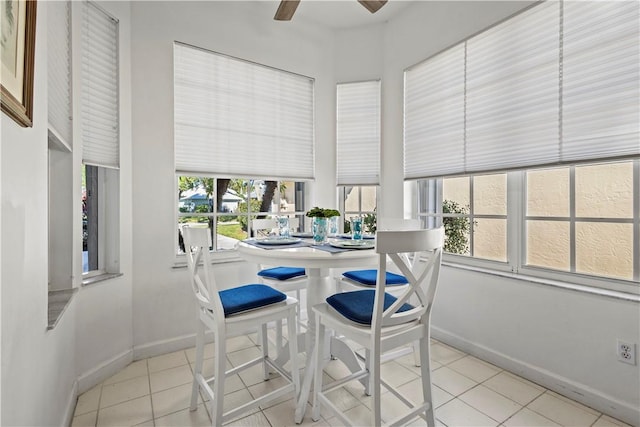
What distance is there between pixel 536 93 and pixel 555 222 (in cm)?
87

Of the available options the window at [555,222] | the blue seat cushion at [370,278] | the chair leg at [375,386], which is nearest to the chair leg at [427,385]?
the chair leg at [375,386]

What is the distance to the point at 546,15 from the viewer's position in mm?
2059

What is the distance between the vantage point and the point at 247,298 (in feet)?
5.72

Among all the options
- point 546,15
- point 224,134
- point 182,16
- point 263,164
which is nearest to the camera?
point 546,15

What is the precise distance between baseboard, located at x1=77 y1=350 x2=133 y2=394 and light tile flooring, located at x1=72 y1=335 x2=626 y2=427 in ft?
0.13

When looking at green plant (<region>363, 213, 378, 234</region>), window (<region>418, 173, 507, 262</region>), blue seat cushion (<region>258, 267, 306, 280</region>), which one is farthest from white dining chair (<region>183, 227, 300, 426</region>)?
green plant (<region>363, 213, 378, 234</region>)

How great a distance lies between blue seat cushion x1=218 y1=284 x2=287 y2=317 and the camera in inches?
64.9

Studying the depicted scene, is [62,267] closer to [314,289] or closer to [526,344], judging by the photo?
[314,289]

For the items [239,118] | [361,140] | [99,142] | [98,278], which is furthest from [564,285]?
[99,142]

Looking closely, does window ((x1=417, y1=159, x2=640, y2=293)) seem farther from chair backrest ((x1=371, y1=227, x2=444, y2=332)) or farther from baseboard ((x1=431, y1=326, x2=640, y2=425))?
chair backrest ((x1=371, y1=227, x2=444, y2=332))

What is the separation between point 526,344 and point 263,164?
2.53 m

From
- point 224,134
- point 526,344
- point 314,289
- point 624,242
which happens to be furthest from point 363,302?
point 224,134

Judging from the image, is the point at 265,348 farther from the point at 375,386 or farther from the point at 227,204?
the point at 227,204

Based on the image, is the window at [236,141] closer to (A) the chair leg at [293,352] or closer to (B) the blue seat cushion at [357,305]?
(A) the chair leg at [293,352]
